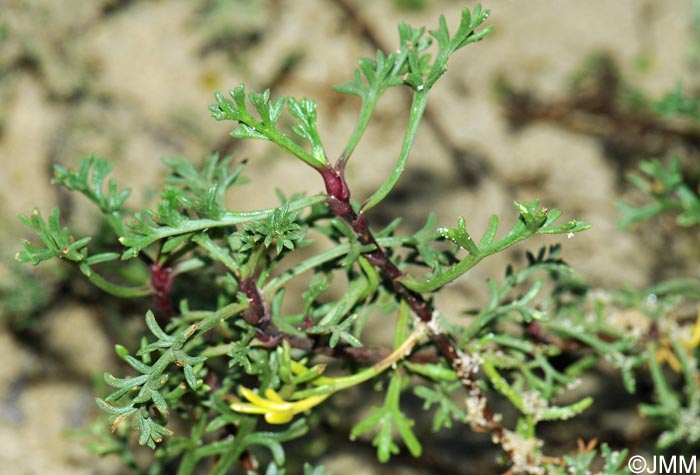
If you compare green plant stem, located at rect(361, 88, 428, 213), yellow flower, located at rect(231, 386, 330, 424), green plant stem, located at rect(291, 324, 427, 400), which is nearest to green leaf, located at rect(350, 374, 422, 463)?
green plant stem, located at rect(291, 324, 427, 400)

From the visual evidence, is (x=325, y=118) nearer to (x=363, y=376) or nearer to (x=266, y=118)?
(x=363, y=376)

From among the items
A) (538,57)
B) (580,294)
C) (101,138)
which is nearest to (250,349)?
(580,294)

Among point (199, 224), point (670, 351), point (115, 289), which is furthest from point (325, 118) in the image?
point (199, 224)

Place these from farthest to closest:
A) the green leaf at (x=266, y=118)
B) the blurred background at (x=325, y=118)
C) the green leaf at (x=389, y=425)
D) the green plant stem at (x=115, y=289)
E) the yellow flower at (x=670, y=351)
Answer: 1. the blurred background at (x=325, y=118)
2. the yellow flower at (x=670, y=351)
3. the green leaf at (x=389, y=425)
4. the green plant stem at (x=115, y=289)
5. the green leaf at (x=266, y=118)

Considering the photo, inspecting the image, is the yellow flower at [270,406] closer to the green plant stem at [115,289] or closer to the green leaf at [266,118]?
the green plant stem at [115,289]

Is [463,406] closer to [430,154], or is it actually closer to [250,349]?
[430,154]

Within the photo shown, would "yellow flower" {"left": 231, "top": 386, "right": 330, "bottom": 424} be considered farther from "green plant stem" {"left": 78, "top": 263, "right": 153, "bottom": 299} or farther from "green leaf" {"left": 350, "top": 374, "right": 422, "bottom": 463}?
"green plant stem" {"left": 78, "top": 263, "right": 153, "bottom": 299}

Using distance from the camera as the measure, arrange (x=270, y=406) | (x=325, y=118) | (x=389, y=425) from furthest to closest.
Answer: (x=325, y=118), (x=389, y=425), (x=270, y=406)

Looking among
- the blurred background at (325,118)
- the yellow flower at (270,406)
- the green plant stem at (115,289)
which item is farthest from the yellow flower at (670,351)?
the green plant stem at (115,289)
